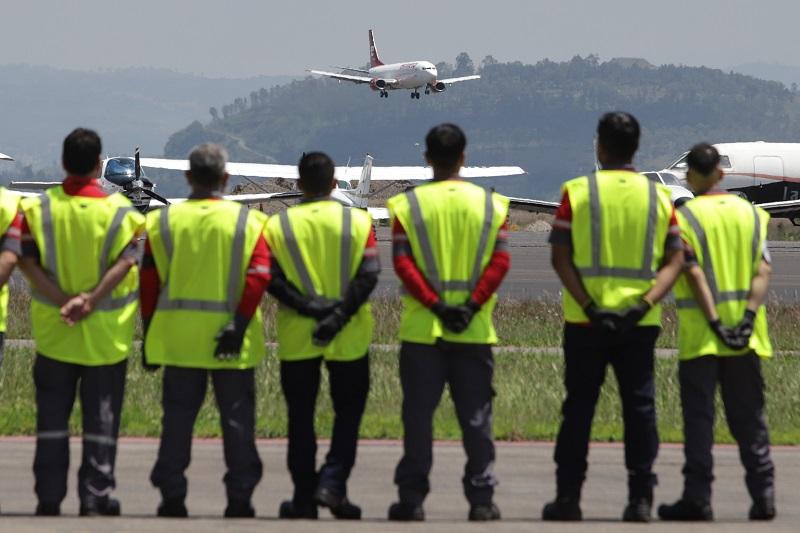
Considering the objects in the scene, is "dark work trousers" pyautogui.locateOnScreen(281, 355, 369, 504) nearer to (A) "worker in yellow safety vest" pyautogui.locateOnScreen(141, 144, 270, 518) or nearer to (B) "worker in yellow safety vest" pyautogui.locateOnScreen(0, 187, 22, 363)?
(A) "worker in yellow safety vest" pyautogui.locateOnScreen(141, 144, 270, 518)

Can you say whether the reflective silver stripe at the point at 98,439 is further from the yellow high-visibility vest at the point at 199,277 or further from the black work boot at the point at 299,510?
the black work boot at the point at 299,510

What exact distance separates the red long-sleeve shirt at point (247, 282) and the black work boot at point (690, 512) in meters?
2.45

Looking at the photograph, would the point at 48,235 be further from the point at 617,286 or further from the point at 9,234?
the point at 617,286

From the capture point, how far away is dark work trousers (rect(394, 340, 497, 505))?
326 inches

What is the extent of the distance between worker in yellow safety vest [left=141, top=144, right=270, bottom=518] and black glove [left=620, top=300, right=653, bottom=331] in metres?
1.91

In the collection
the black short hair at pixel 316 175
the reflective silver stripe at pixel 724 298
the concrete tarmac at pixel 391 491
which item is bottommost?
the concrete tarmac at pixel 391 491

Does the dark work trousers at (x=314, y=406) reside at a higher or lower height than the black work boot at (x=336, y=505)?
higher

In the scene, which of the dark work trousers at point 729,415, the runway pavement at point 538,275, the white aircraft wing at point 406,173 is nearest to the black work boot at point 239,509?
the dark work trousers at point 729,415

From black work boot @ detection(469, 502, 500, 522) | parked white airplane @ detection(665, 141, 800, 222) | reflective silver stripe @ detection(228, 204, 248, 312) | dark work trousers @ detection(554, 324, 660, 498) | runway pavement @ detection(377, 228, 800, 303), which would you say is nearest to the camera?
black work boot @ detection(469, 502, 500, 522)

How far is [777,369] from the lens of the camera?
16047 millimetres

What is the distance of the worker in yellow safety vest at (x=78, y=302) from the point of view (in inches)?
327

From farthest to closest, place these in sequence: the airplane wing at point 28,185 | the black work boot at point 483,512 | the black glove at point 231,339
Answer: the airplane wing at point 28,185 < the black glove at point 231,339 < the black work boot at point 483,512

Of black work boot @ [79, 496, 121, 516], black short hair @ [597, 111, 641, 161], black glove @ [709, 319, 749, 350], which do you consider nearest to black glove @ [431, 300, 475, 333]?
black short hair @ [597, 111, 641, 161]

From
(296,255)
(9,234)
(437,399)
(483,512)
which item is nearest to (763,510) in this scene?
(483,512)
